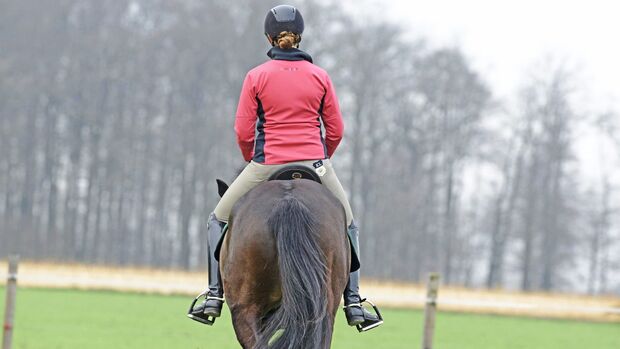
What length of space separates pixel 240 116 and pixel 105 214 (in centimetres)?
5324

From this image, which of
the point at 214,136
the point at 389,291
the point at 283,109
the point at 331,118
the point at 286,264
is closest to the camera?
the point at 286,264

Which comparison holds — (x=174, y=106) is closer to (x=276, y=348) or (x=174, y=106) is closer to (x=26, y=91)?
(x=26, y=91)

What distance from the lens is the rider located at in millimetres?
7215

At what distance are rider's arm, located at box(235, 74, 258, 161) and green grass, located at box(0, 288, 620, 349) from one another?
8.19m

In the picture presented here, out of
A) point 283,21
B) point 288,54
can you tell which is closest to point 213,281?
point 288,54

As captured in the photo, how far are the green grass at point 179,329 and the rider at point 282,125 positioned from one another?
8.10m

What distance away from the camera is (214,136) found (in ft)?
175

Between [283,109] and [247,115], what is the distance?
0.25 m

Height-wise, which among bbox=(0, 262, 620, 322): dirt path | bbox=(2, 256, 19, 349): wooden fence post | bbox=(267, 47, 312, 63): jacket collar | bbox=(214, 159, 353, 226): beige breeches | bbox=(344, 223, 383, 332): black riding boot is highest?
bbox=(267, 47, 312, 63): jacket collar

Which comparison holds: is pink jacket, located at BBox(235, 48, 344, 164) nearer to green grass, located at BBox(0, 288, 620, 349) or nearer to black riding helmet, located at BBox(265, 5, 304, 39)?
black riding helmet, located at BBox(265, 5, 304, 39)

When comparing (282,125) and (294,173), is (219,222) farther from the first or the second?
(282,125)

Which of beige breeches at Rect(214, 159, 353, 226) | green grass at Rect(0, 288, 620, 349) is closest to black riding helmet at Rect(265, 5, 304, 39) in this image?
beige breeches at Rect(214, 159, 353, 226)

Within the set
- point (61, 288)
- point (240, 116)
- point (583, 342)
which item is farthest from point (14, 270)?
point (61, 288)

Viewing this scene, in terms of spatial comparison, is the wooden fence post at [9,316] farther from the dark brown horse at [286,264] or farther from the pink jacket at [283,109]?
the dark brown horse at [286,264]
